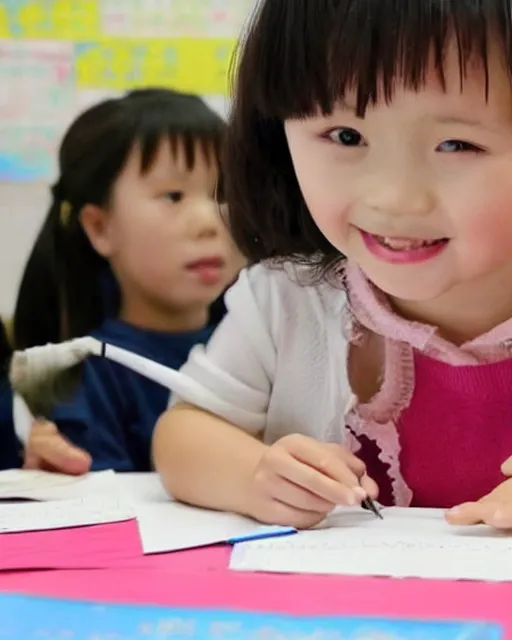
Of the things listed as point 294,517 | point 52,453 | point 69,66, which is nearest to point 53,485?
point 52,453

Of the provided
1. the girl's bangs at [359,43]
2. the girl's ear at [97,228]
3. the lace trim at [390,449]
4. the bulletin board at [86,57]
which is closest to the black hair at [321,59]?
the girl's bangs at [359,43]

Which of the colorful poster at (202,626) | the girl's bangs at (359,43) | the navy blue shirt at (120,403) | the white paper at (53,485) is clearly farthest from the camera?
the navy blue shirt at (120,403)

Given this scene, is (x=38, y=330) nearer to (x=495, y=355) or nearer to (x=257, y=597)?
(x=495, y=355)

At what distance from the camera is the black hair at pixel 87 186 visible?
116cm

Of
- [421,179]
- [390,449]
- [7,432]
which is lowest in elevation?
[7,432]

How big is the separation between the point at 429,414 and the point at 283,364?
116 millimetres

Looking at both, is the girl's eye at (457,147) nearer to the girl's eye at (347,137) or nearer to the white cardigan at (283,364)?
the girl's eye at (347,137)

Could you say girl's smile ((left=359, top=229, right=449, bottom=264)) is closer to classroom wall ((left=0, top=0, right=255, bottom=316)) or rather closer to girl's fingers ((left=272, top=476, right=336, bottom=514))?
girl's fingers ((left=272, top=476, right=336, bottom=514))

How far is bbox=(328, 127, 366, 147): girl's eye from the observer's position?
0.59 metres

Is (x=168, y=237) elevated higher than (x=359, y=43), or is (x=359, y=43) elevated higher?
(x=359, y=43)

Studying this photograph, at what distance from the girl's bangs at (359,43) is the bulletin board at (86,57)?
2.21ft

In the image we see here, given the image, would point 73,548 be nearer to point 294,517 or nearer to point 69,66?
point 294,517

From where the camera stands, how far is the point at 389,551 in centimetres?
54

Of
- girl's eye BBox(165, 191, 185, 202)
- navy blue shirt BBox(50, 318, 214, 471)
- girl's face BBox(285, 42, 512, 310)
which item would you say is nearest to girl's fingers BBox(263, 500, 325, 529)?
girl's face BBox(285, 42, 512, 310)
